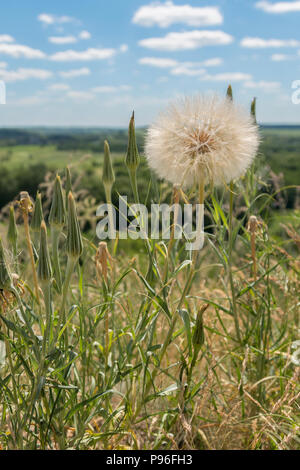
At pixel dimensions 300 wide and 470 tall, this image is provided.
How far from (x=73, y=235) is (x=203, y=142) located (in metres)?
0.59

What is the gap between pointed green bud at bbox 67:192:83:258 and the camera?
1.34 metres

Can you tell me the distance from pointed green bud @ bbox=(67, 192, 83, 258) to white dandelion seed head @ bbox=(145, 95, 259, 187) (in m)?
0.41

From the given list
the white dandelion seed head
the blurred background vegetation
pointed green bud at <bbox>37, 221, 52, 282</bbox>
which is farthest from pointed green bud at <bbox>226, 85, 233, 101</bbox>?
the blurred background vegetation

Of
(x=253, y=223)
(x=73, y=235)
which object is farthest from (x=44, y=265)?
(x=253, y=223)

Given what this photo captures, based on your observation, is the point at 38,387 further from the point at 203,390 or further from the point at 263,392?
the point at 263,392

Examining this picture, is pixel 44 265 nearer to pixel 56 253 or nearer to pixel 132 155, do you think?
pixel 56 253

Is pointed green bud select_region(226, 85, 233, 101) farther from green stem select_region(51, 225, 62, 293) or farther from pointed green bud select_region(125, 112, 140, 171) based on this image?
green stem select_region(51, 225, 62, 293)

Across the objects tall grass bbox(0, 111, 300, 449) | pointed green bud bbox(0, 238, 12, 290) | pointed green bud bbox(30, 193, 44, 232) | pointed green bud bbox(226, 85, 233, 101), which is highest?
pointed green bud bbox(226, 85, 233, 101)

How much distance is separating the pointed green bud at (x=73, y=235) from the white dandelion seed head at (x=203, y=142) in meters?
0.41

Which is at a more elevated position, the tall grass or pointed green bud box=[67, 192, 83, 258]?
pointed green bud box=[67, 192, 83, 258]

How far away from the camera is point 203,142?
1.59 metres

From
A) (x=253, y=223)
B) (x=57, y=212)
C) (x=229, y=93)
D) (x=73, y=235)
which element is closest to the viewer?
(x=73, y=235)
